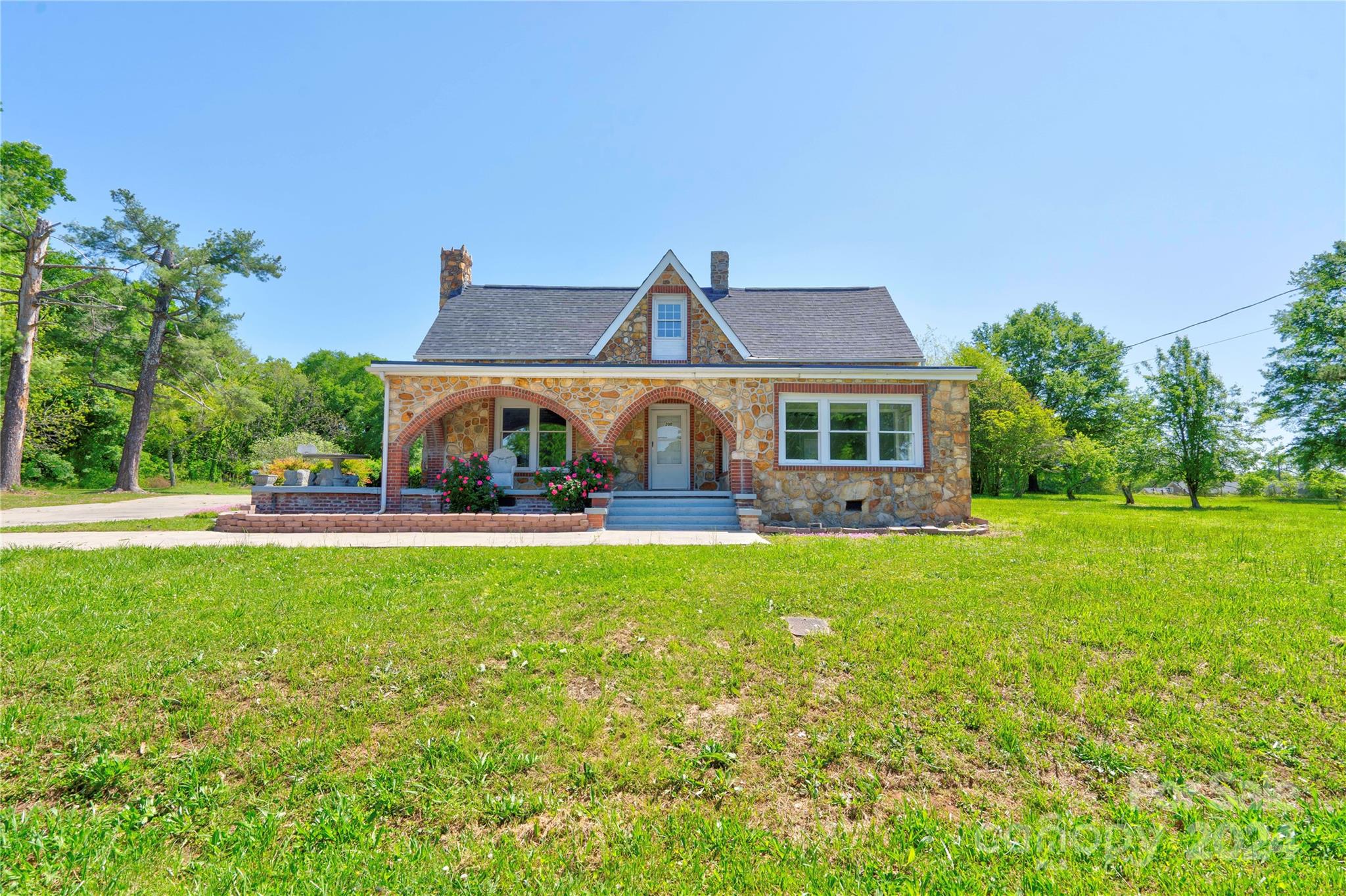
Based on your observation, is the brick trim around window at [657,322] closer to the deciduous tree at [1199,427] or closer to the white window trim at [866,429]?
the white window trim at [866,429]

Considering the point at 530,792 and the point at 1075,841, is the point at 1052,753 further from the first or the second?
the point at 530,792

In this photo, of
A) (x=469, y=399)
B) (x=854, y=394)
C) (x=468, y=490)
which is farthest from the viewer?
(x=854, y=394)

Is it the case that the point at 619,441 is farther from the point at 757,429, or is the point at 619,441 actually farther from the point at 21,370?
the point at 21,370

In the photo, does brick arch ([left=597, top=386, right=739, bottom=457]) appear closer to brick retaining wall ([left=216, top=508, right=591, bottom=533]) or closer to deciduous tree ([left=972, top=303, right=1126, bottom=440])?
brick retaining wall ([left=216, top=508, right=591, bottom=533])

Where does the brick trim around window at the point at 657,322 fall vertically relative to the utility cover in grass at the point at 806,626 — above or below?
above

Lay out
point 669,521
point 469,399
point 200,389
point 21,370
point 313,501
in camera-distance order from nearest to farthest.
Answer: point 669,521 → point 469,399 → point 313,501 → point 21,370 → point 200,389

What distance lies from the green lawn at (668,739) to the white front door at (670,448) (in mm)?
9536

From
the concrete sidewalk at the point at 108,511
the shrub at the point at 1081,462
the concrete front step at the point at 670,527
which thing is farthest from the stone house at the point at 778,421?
the shrub at the point at 1081,462

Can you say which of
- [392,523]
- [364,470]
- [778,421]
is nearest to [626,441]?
[778,421]

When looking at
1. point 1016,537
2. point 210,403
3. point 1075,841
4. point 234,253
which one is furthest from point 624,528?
point 210,403

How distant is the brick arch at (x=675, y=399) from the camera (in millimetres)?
13070

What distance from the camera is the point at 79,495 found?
62.3 feet

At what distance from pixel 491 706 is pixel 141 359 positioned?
26941 millimetres

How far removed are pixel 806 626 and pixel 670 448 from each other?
1088cm
